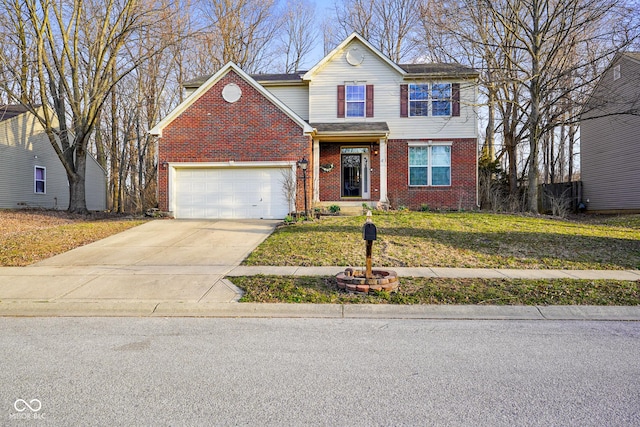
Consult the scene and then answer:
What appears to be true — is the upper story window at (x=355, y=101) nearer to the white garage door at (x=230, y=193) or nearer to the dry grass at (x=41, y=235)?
the white garage door at (x=230, y=193)

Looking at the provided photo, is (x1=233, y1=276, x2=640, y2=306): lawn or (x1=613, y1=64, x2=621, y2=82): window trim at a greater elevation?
(x1=613, y1=64, x2=621, y2=82): window trim

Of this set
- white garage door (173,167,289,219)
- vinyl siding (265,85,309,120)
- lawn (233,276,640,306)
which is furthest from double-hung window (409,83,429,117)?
lawn (233,276,640,306)

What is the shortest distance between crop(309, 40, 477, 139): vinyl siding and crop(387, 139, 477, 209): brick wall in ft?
1.72

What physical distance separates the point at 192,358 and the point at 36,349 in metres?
1.86

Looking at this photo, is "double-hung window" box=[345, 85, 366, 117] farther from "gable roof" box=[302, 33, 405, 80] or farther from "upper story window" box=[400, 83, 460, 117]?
"upper story window" box=[400, 83, 460, 117]

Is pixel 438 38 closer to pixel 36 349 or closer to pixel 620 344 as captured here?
pixel 620 344

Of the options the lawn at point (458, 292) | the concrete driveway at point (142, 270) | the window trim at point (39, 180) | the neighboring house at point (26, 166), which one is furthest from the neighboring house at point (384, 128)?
the window trim at point (39, 180)

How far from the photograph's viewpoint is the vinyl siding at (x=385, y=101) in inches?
796

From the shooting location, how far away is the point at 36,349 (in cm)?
487

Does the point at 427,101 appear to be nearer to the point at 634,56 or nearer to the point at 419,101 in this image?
the point at 419,101

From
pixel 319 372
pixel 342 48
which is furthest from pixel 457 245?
pixel 342 48

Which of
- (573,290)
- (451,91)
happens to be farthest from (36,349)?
(451,91)

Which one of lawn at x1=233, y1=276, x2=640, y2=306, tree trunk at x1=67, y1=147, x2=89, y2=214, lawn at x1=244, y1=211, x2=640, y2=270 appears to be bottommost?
lawn at x1=233, y1=276, x2=640, y2=306
